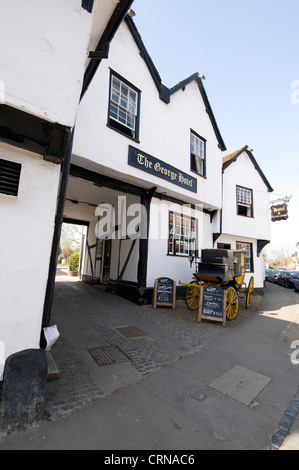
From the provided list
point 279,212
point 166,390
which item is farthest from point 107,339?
point 279,212

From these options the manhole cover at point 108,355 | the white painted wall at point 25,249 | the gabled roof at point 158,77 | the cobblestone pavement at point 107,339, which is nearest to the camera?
the white painted wall at point 25,249

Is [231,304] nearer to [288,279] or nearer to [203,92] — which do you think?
[203,92]

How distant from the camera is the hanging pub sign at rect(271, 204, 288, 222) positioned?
47.9 feet

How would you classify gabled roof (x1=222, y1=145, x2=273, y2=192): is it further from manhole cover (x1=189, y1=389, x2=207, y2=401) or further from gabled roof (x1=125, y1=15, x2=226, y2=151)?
manhole cover (x1=189, y1=389, x2=207, y2=401)

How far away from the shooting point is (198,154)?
10664 millimetres

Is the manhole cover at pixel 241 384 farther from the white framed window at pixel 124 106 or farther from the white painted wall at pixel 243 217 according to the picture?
the white painted wall at pixel 243 217

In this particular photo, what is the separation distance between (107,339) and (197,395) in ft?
7.90

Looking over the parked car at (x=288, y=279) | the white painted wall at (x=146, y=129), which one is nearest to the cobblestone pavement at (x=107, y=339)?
the white painted wall at (x=146, y=129)

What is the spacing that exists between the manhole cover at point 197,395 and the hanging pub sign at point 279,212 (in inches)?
561

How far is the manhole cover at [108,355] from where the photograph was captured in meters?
4.04

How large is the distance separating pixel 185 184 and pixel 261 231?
780 centimetres

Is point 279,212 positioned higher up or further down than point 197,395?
higher up

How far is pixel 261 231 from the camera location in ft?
47.1
